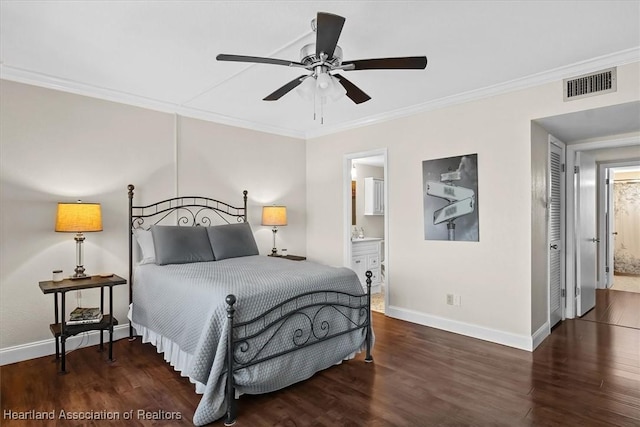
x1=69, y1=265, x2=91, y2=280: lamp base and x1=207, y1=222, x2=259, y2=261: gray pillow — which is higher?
x1=207, y1=222, x2=259, y2=261: gray pillow

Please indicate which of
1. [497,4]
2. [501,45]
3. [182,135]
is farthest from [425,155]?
[182,135]

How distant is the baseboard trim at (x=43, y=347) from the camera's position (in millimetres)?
3201

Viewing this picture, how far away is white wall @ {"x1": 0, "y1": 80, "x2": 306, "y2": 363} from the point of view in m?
Answer: 3.26

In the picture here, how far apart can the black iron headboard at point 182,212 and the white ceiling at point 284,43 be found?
1.18 meters

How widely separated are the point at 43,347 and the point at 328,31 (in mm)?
3767

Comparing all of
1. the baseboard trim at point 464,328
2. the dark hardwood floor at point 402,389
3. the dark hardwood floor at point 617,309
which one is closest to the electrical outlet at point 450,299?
the baseboard trim at point 464,328

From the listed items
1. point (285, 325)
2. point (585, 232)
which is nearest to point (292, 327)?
point (285, 325)

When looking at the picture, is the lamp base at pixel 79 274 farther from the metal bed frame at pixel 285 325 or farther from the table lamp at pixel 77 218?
the metal bed frame at pixel 285 325

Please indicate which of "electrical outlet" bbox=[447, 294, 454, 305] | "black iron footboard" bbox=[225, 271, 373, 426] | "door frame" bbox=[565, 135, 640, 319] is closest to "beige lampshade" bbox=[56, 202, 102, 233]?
"black iron footboard" bbox=[225, 271, 373, 426]

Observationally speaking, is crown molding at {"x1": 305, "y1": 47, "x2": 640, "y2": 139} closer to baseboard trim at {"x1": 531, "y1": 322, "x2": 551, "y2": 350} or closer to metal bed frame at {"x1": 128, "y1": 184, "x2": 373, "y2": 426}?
metal bed frame at {"x1": 128, "y1": 184, "x2": 373, "y2": 426}

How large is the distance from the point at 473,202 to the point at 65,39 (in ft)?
13.0

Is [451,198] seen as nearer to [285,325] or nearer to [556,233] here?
[556,233]

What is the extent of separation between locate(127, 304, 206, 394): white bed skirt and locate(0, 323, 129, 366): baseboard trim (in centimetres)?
34

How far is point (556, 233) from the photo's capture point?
169 inches
